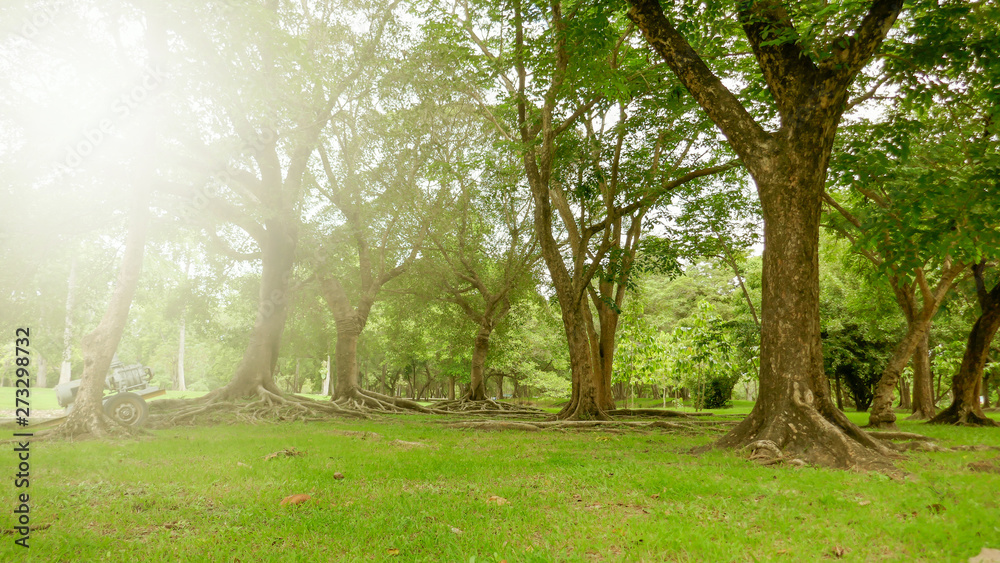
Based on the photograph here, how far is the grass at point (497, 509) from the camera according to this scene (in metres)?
3.58

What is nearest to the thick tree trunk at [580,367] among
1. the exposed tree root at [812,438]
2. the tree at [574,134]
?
the tree at [574,134]

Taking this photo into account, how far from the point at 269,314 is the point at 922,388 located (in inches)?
958

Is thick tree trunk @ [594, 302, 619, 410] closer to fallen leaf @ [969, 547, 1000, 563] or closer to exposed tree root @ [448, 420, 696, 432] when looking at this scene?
exposed tree root @ [448, 420, 696, 432]

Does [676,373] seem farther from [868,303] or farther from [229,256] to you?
[229,256]

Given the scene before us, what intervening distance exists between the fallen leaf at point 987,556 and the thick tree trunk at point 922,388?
17.6m

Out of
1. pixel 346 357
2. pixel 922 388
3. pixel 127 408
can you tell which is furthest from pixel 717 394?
pixel 127 408

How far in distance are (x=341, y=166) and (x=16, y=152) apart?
9.03 metres

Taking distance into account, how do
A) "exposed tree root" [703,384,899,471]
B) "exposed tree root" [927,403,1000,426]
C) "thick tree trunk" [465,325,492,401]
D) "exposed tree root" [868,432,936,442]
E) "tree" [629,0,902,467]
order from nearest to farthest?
"exposed tree root" [703,384,899,471], "tree" [629,0,902,467], "exposed tree root" [868,432,936,442], "exposed tree root" [927,403,1000,426], "thick tree trunk" [465,325,492,401]

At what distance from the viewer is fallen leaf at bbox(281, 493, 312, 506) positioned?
484cm

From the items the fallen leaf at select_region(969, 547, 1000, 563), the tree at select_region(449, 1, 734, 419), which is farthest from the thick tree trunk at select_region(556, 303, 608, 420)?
the fallen leaf at select_region(969, 547, 1000, 563)

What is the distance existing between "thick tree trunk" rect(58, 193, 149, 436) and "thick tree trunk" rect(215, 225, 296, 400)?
18.5 feet

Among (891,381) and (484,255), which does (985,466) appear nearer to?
(891,381)

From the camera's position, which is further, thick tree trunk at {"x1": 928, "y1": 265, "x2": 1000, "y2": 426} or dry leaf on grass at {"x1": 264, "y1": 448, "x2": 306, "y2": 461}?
thick tree trunk at {"x1": 928, "y1": 265, "x2": 1000, "y2": 426}

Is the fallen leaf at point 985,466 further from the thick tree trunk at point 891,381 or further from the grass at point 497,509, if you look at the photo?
the thick tree trunk at point 891,381
